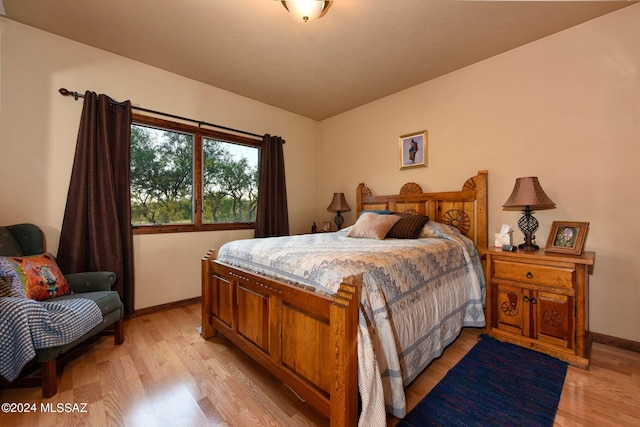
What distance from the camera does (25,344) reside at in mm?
1437

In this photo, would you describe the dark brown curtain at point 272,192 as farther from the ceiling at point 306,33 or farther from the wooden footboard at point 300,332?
the wooden footboard at point 300,332

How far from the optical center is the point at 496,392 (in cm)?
157

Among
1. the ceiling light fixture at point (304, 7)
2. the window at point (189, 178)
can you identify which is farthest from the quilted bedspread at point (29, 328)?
the ceiling light fixture at point (304, 7)

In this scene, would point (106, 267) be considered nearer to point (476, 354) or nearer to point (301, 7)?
point (301, 7)

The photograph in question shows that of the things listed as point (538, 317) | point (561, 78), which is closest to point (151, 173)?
point (538, 317)

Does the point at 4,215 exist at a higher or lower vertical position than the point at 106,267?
higher

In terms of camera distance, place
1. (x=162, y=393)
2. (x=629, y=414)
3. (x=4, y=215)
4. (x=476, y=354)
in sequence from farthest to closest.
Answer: (x=4, y=215), (x=476, y=354), (x=162, y=393), (x=629, y=414)

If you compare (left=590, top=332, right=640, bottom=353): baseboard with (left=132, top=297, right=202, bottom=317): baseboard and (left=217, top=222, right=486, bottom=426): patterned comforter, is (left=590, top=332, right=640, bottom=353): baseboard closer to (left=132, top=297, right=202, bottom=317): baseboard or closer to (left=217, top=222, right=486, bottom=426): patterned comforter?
(left=217, top=222, right=486, bottom=426): patterned comforter

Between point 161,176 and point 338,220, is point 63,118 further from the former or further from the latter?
point 338,220

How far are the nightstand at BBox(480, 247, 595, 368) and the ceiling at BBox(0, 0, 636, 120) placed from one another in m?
1.93

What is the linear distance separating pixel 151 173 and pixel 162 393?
224 cm

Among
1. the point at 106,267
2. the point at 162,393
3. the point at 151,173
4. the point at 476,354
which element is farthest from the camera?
the point at 151,173

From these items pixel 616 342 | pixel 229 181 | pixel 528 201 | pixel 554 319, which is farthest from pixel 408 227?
pixel 229 181

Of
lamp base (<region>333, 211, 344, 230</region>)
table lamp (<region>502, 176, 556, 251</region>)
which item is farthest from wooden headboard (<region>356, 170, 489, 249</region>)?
lamp base (<region>333, 211, 344, 230</region>)
